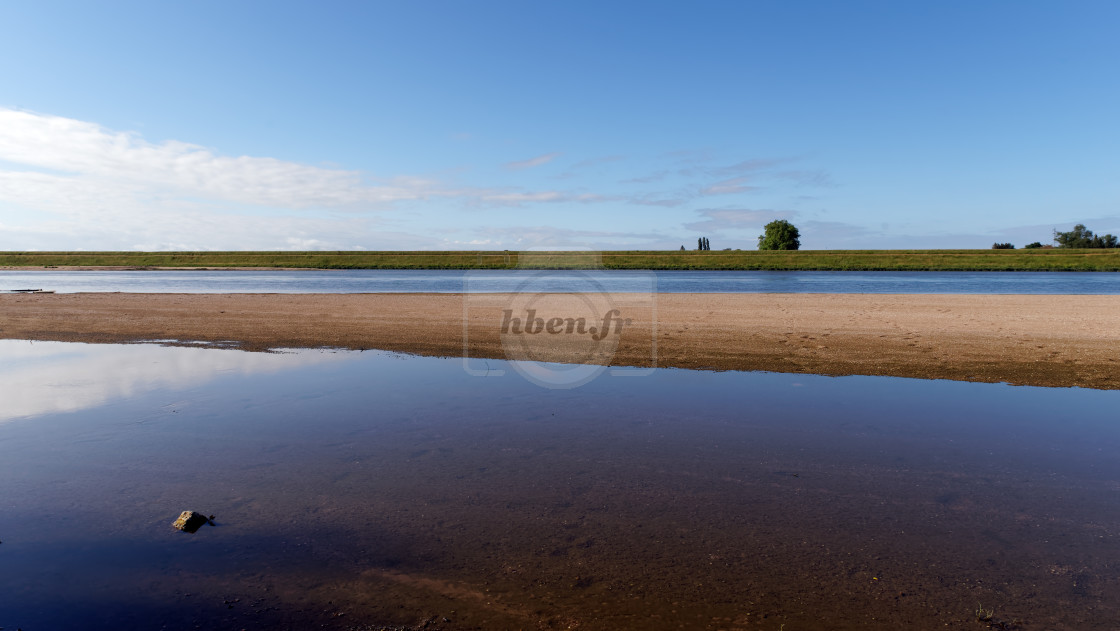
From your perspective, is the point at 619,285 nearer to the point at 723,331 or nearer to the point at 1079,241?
the point at 723,331

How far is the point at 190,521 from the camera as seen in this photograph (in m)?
6.43

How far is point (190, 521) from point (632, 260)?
122m

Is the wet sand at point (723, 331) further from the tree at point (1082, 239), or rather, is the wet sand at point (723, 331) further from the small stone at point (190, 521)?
the tree at point (1082, 239)

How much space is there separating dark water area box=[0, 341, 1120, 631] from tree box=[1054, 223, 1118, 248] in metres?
172

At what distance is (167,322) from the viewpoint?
25500 mm

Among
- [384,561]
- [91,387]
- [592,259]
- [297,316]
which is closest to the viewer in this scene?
[384,561]

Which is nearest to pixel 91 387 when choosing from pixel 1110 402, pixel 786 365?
pixel 786 365

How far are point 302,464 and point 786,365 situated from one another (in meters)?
11.5

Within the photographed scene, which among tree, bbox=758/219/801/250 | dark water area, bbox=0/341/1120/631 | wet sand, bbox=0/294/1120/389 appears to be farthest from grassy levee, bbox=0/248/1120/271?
dark water area, bbox=0/341/1120/631

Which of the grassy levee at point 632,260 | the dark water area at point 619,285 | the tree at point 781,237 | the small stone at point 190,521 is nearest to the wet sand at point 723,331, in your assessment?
the small stone at point 190,521

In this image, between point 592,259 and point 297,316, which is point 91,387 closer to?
point 297,316

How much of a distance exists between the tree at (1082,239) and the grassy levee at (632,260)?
38139 millimetres

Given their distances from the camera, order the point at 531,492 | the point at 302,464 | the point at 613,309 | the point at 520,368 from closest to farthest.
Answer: the point at 531,492 < the point at 302,464 < the point at 520,368 < the point at 613,309

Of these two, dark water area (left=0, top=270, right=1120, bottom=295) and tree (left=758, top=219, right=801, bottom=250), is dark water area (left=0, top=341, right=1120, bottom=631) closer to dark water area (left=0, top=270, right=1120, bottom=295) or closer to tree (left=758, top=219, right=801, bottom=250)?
dark water area (left=0, top=270, right=1120, bottom=295)
